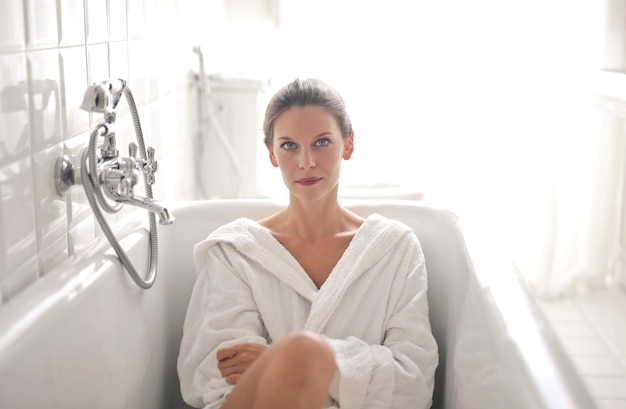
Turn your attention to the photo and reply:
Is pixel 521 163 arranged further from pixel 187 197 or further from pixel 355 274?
pixel 355 274

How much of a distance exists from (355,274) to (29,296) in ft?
2.20

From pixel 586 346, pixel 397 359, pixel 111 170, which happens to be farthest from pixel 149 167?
A: pixel 586 346

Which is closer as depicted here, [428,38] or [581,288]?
[428,38]

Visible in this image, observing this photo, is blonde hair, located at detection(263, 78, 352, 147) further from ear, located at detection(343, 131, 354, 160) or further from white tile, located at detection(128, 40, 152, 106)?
white tile, located at detection(128, 40, 152, 106)

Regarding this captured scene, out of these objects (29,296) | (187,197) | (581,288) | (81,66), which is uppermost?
(81,66)

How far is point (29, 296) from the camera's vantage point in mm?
1405

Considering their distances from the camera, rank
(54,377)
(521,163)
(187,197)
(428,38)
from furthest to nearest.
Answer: (521,163) < (428,38) < (187,197) < (54,377)

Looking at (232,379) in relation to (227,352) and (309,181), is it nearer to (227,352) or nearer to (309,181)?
(227,352)

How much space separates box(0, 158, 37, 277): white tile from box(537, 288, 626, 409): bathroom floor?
1.85 meters

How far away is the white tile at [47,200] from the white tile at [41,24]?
0.64 ft

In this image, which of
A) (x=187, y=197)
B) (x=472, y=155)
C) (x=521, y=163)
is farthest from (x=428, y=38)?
(x=187, y=197)

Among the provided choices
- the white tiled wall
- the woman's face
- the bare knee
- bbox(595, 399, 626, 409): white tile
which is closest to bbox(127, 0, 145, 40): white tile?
the white tiled wall

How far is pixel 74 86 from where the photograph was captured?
169 centimetres

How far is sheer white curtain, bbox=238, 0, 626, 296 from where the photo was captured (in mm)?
3186
